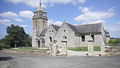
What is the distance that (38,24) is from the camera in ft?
121

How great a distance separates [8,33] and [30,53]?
31517mm

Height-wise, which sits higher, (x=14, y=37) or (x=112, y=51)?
(x=14, y=37)

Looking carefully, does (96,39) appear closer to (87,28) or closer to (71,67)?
(87,28)

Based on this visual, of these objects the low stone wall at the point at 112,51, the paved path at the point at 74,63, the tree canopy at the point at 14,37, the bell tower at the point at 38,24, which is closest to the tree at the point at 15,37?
the tree canopy at the point at 14,37

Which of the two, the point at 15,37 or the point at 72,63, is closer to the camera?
the point at 72,63

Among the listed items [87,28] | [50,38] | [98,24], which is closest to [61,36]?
[50,38]

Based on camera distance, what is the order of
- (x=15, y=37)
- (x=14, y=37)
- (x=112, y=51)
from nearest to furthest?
1. (x=112, y=51)
2. (x=14, y=37)
3. (x=15, y=37)

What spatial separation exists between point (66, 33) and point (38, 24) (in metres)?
12.1

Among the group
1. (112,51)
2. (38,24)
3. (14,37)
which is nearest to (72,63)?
(112,51)

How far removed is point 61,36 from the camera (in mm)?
30219

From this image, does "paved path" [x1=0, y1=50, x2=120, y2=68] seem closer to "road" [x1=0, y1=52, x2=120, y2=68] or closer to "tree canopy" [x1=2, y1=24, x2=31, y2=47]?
"road" [x1=0, y1=52, x2=120, y2=68]

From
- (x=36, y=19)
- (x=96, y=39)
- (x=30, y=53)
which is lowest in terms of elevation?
(x=30, y=53)

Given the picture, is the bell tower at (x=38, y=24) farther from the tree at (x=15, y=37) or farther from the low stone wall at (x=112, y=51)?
the low stone wall at (x=112, y=51)

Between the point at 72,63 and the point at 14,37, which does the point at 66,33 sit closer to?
the point at 72,63
